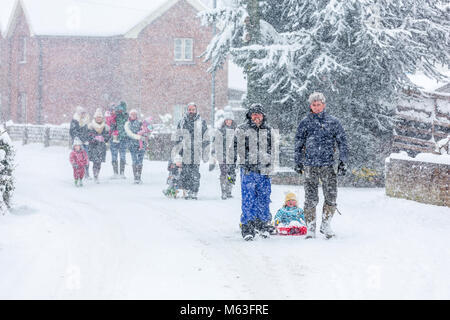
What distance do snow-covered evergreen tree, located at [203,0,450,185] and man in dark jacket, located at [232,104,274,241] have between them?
5890 mm

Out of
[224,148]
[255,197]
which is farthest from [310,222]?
[224,148]

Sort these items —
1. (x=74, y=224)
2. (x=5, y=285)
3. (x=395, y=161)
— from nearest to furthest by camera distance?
1. (x=5, y=285)
2. (x=74, y=224)
3. (x=395, y=161)

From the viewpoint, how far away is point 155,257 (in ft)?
25.1

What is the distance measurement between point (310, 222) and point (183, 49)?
2462cm

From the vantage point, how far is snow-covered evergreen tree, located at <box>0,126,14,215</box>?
387 inches

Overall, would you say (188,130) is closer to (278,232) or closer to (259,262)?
(278,232)

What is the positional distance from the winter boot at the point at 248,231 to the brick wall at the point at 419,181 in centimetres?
441

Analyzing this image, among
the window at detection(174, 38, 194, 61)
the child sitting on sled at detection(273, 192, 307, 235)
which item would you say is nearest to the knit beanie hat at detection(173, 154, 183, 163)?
the child sitting on sled at detection(273, 192, 307, 235)

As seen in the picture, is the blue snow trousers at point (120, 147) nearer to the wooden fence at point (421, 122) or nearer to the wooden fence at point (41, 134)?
the wooden fence at point (421, 122)

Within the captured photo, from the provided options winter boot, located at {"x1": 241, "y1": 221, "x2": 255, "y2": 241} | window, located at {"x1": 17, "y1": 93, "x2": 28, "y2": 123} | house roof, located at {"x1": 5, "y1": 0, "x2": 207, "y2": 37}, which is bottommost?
winter boot, located at {"x1": 241, "y1": 221, "x2": 255, "y2": 241}

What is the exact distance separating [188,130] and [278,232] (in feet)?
14.4

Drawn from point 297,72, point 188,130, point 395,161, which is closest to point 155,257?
point 188,130

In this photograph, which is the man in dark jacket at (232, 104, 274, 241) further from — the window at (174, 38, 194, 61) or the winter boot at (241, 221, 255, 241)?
the window at (174, 38, 194, 61)

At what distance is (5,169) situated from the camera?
1007cm
